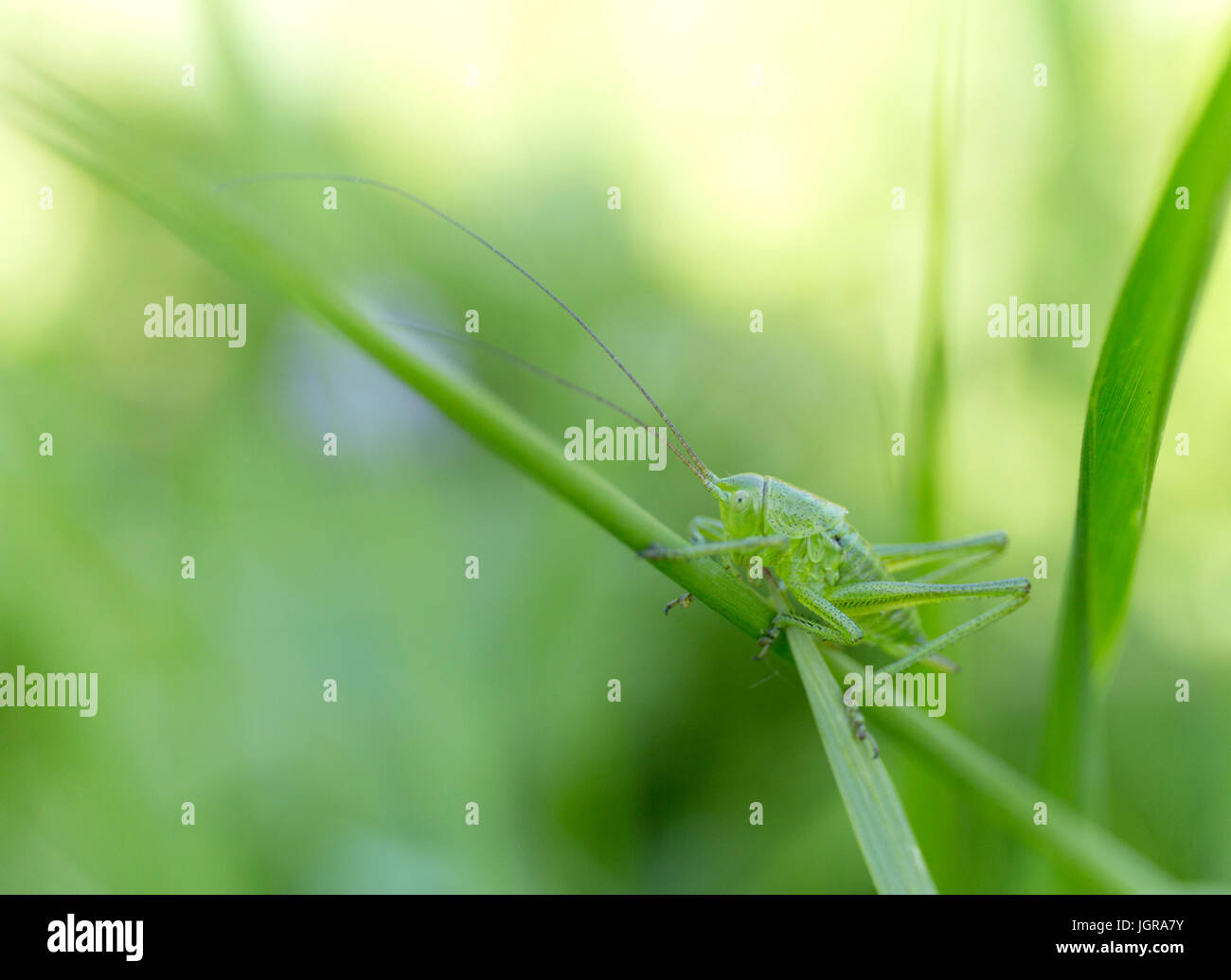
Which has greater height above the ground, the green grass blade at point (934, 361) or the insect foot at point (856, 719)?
the green grass blade at point (934, 361)

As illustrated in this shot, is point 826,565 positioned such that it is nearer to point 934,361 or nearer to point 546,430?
point 934,361

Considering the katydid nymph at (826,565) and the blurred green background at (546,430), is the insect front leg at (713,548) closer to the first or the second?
the katydid nymph at (826,565)

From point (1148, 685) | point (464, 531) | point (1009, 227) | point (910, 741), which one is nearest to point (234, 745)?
point (464, 531)

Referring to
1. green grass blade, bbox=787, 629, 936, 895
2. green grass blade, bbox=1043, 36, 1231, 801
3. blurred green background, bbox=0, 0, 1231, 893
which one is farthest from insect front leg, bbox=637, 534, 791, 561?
green grass blade, bbox=1043, 36, 1231, 801

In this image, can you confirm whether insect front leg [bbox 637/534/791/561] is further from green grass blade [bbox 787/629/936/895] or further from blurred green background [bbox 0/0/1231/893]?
blurred green background [bbox 0/0/1231/893]

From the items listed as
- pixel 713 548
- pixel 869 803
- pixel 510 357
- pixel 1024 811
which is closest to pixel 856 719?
pixel 869 803

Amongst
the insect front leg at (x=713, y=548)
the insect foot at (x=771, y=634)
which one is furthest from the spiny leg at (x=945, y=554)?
the insect foot at (x=771, y=634)
